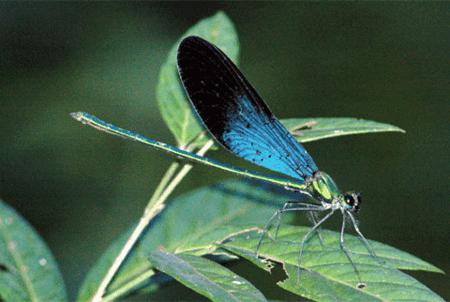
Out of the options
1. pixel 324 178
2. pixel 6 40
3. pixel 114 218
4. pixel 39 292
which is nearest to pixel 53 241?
pixel 114 218

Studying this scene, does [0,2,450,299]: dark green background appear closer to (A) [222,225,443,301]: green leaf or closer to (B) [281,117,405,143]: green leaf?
(B) [281,117,405,143]: green leaf

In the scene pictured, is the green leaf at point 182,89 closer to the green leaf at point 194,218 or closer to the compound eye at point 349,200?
the green leaf at point 194,218

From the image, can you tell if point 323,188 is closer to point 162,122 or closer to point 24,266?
point 24,266

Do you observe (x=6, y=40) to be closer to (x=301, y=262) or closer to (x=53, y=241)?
(x=53, y=241)

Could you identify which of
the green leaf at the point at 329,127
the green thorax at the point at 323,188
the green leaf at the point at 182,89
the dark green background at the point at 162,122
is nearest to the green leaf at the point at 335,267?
the green leaf at the point at 329,127

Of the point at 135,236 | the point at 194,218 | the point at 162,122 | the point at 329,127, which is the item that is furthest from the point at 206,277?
the point at 162,122

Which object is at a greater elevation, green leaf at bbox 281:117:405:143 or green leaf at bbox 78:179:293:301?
green leaf at bbox 281:117:405:143

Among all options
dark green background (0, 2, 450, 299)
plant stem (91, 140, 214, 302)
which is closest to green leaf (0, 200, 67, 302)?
plant stem (91, 140, 214, 302)
